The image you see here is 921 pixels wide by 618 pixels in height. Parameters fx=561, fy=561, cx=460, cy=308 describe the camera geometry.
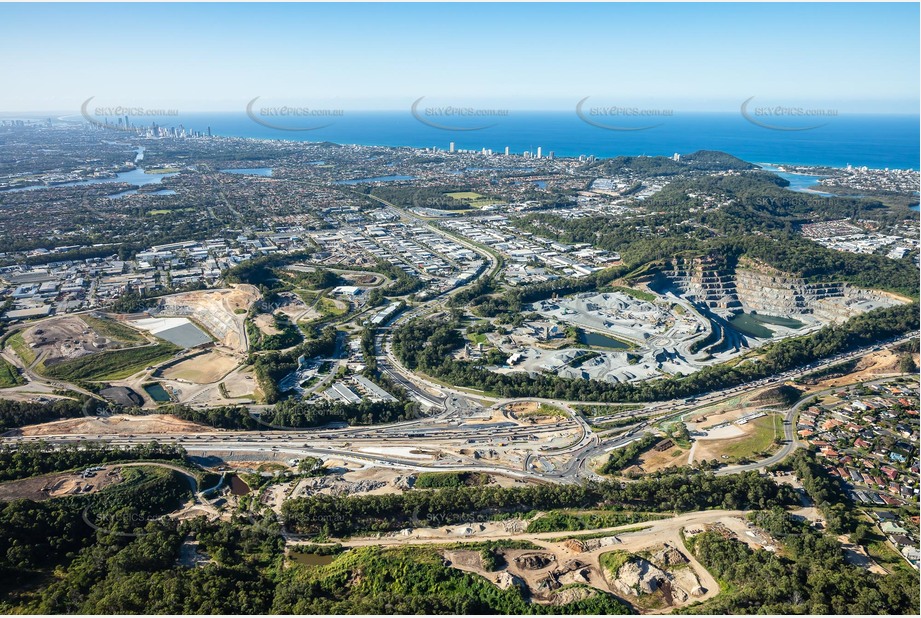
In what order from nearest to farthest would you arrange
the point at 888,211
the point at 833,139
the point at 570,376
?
the point at 570,376 < the point at 888,211 < the point at 833,139

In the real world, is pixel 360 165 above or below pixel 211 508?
above

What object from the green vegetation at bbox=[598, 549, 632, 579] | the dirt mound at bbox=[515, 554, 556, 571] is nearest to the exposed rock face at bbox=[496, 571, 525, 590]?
the dirt mound at bbox=[515, 554, 556, 571]

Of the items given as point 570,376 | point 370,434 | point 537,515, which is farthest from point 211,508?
point 570,376

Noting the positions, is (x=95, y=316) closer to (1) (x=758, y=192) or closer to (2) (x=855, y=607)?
(2) (x=855, y=607)

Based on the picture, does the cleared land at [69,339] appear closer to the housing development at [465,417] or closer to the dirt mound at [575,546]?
the housing development at [465,417]

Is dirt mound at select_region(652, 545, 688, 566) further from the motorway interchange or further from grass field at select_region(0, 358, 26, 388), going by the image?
grass field at select_region(0, 358, 26, 388)

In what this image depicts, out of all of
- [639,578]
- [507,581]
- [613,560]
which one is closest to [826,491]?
[639,578]

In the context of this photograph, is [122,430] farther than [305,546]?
Yes
